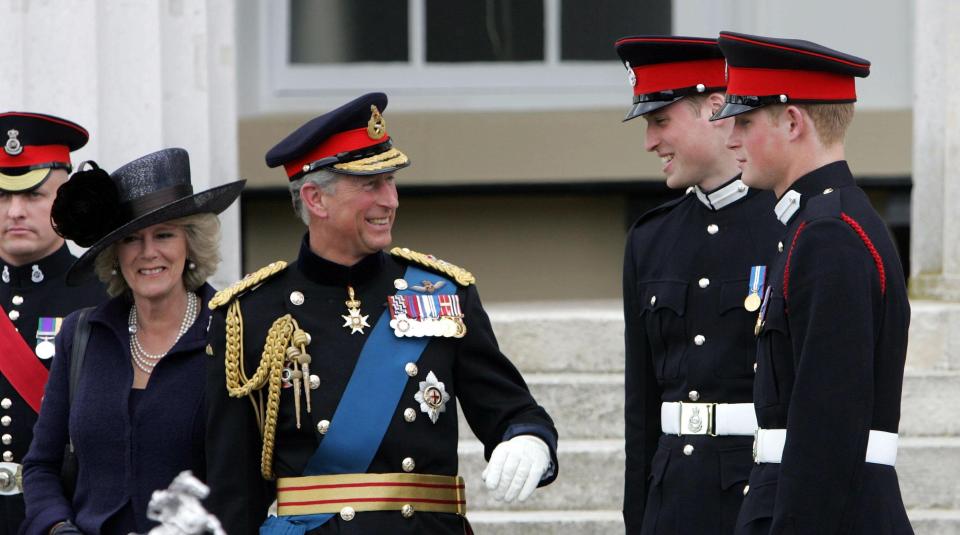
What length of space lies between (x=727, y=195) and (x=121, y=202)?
5.05ft

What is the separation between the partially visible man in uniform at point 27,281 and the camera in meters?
4.74

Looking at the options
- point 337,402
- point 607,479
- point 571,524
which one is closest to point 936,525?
point 607,479

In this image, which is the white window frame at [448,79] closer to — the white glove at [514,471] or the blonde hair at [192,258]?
the blonde hair at [192,258]

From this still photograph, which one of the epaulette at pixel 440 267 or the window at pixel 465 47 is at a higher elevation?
the window at pixel 465 47

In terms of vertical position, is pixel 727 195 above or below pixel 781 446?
above

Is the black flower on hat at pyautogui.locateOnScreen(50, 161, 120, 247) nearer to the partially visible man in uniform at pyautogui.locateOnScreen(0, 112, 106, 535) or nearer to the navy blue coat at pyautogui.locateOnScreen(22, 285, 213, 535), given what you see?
the navy blue coat at pyautogui.locateOnScreen(22, 285, 213, 535)

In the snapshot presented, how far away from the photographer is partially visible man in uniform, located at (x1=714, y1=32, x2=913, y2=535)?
3096mm

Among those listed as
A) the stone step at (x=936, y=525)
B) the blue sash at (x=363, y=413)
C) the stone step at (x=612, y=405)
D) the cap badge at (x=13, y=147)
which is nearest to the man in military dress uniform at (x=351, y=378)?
the blue sash at (x=363, y=413)

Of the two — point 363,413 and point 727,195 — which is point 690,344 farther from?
point 363,413

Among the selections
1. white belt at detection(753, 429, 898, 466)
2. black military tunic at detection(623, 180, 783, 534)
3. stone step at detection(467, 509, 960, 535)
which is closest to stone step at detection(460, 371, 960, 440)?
stone step at detection(467, 509, 960, 535)

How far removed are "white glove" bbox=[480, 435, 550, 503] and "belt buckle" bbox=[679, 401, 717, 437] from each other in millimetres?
689

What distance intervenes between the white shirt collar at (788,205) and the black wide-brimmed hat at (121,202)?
4.79 ft

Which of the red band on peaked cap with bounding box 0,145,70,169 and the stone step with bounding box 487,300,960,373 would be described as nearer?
the red band on peaked cap with bounding box 0,145,70,169

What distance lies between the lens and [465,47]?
336 inches
